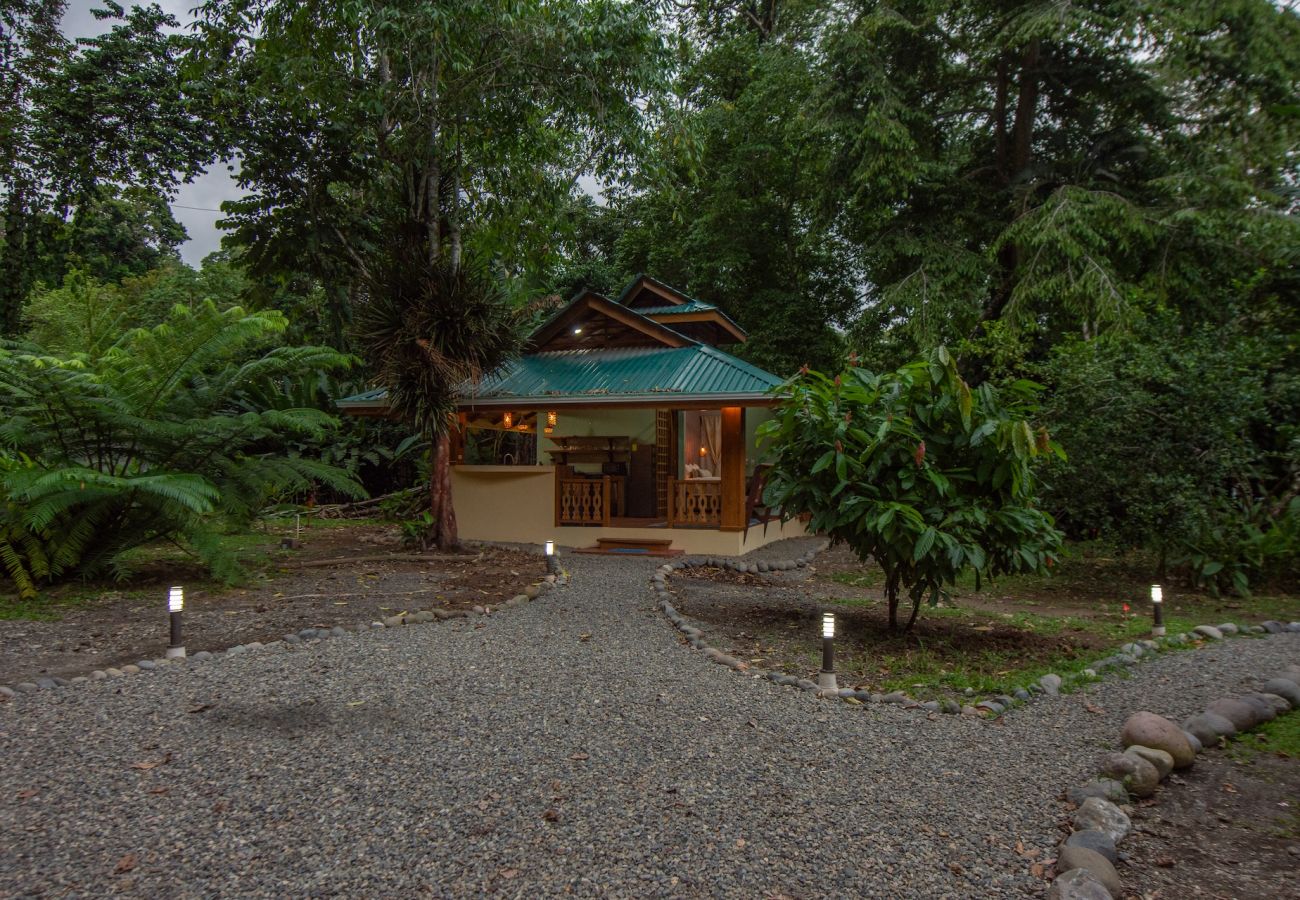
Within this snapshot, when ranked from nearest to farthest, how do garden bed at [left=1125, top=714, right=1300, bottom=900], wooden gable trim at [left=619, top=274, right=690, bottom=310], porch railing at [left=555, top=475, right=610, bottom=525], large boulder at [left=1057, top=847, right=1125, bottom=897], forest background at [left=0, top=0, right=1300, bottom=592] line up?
large boulder at [left=1057, top=847, right=1125, bottom=897] < garden bed at [left=1125, top=714, right=1300, bottom=900] < forest background at [left=0, top=0, right=1300, bottom=592] < porch railing at [left=555, top=475, right=610, bottom=525] < wooden gable trim at [left=619, top=274, right=690, bottom=310]

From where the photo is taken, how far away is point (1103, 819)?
111 inches

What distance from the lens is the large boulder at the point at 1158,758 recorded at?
334 centimetres

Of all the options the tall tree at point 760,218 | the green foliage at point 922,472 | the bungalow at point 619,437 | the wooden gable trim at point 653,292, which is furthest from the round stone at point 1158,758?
the tall tree at point 760,218

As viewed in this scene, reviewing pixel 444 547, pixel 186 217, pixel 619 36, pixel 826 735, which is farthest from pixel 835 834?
pixel 186 217

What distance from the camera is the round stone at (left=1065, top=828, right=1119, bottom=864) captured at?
8.62 feet

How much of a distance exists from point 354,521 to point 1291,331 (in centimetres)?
1486

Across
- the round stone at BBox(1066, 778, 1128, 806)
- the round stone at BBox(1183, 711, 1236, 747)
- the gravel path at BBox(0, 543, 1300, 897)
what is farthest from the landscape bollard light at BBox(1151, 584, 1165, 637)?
the round stone at BBox(1066, 778, 1128, 806)

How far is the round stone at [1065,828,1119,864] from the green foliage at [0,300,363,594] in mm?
6095

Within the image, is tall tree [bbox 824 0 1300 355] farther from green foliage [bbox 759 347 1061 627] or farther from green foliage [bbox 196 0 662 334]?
green foliage [bbox 759 347 1061 627]

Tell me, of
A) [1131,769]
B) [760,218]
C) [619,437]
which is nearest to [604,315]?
[619,437]

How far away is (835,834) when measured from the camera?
108 inches

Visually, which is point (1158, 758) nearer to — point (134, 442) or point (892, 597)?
point (892, 597)

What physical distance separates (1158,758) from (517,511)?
9.75 metres

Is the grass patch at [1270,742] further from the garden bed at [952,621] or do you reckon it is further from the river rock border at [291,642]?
the river rock border at [291,642]
